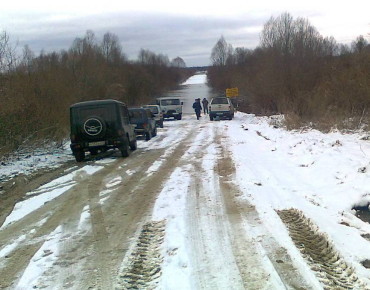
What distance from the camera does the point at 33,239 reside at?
5938mm

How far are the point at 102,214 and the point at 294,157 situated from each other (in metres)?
6.82

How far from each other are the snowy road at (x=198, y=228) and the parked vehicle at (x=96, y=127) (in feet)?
8.19

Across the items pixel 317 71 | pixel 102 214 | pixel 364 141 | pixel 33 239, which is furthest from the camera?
pixel 317 71

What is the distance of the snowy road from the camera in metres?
4.36

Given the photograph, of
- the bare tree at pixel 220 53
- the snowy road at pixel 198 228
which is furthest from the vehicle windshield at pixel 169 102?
A: the bare tree at pixel 220 53

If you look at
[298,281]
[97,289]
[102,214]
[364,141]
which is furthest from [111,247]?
[364,141]

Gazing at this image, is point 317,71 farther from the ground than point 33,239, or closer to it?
farther from the ground

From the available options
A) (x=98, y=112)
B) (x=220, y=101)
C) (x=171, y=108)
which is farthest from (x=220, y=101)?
(x=98, y=112)

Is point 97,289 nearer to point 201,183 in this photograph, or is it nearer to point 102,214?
point 102,214

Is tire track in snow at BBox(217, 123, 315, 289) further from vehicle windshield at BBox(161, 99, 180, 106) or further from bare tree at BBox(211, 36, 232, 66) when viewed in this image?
bare tree at BBox(211, 36, 232, 66)

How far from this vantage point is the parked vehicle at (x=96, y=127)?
13609 mm

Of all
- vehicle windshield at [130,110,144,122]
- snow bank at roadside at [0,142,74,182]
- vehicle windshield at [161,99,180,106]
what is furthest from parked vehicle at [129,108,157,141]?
vehicle windshield at [161,99,180,106]

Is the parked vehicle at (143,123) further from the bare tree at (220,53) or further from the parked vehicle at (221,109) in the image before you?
the bare tree at (220,53)

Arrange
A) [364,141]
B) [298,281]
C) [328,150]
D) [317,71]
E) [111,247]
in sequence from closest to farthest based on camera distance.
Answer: [298,281] < [111,247] < [328,150] < [364,141] < [317,71]
